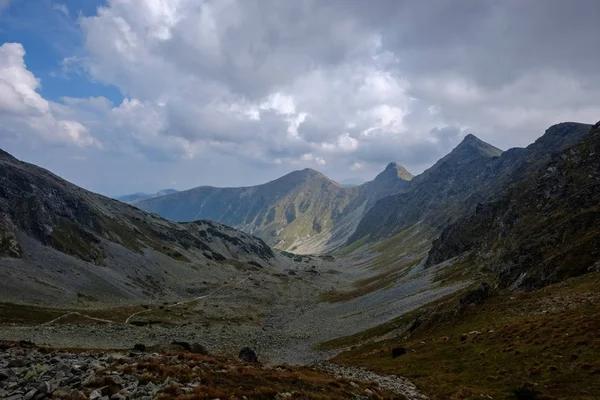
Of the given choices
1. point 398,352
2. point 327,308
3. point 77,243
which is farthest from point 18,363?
point 77,243

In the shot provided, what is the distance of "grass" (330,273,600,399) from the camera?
84.5 ft

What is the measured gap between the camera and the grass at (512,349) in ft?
84.5

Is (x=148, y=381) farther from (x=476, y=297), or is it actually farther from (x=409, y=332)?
(x=476, y=297)

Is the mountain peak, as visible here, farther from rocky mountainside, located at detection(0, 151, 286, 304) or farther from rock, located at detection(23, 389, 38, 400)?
rock, located at detection(23, 389, 38, 400)

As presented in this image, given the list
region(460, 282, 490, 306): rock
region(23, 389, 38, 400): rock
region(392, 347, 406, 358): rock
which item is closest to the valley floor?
region(392, 347, 406, 358): rock

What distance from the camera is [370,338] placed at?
6519 centimetres

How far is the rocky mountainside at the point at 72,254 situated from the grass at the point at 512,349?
84008 millimetres

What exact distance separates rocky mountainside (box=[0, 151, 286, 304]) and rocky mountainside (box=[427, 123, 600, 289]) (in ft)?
330

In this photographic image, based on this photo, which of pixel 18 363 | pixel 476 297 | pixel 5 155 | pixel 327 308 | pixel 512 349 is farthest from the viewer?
pixel 5 155

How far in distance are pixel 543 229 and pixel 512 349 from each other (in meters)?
62.5

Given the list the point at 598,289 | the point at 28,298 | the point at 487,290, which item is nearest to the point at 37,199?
the point at 28,298

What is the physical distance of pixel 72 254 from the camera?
123875mm

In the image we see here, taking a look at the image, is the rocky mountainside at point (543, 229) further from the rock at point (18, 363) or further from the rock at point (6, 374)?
the rock at point (6, 374)

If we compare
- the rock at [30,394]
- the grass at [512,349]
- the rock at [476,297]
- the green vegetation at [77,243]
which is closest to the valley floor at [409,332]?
the grass at [512,349]
